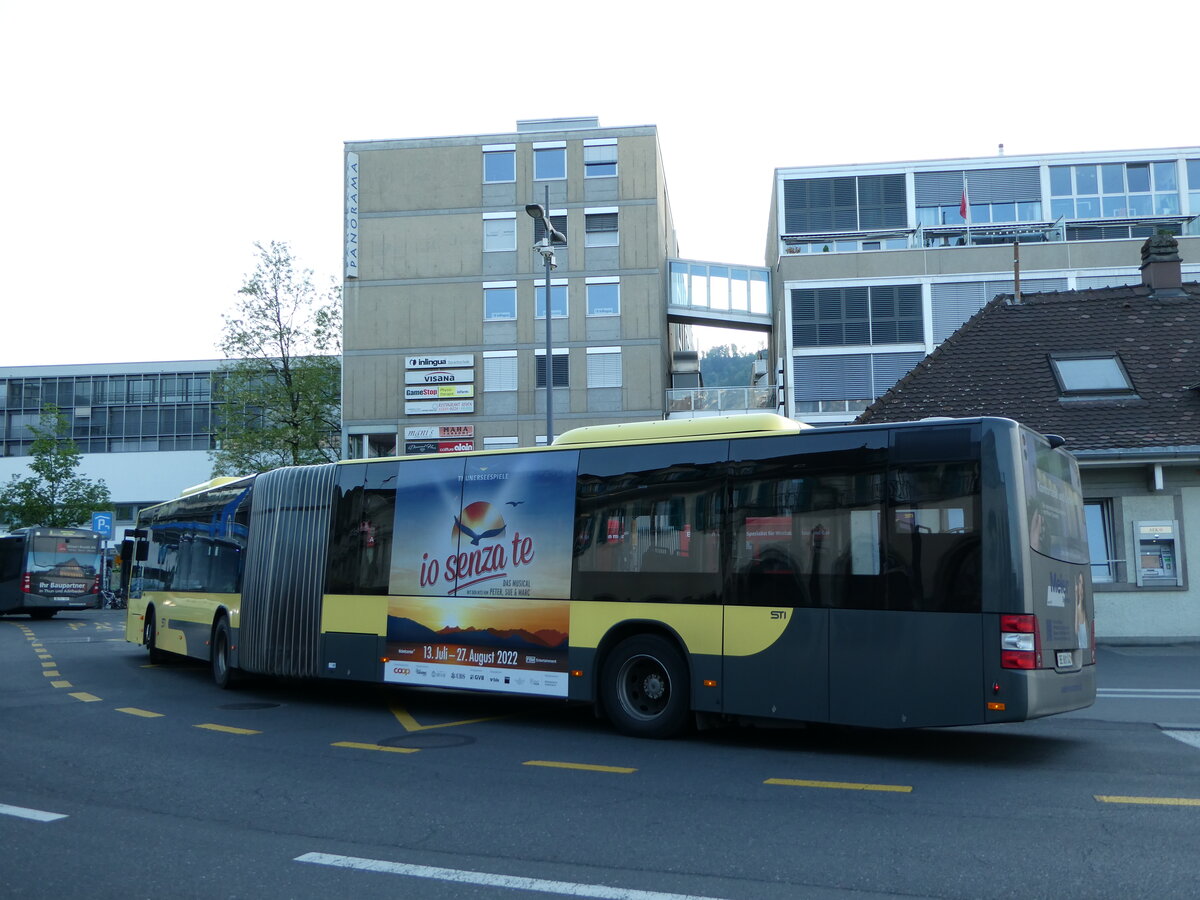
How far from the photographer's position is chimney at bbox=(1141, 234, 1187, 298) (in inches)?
918

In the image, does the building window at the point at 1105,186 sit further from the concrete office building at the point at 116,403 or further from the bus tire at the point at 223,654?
the concrete office building at the point at 116,403

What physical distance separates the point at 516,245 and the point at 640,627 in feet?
126

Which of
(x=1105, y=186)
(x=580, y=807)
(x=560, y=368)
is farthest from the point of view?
(x=1105, y=186)

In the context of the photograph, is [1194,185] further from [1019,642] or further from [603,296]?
[1019,642]

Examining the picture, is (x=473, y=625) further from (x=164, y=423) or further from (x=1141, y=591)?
(x=164, y=423)

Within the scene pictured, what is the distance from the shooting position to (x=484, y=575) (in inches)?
480

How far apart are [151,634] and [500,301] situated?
29.7 metres

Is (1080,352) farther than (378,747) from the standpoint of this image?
Yes

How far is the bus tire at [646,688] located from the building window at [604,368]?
118 feet

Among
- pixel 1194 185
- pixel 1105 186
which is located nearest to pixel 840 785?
pixel 1105 186

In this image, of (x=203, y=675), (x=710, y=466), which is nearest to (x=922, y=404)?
(x=710, y=466)

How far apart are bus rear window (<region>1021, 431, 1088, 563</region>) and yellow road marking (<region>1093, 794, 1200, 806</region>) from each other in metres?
2.13

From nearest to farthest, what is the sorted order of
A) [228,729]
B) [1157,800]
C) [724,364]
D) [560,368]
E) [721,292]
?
1. [1157,800]
2. [228,729]
3. [560,368]
4. [721,292]
5. [724,364]

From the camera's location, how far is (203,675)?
58.9 ft
